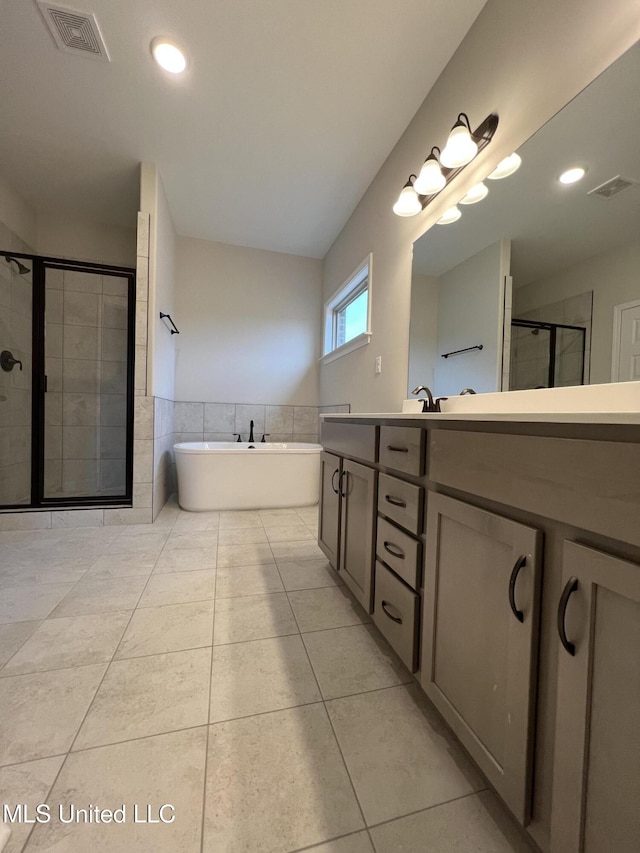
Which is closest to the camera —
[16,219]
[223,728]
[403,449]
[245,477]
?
[223,728]

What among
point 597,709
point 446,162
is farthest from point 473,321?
point 597,709

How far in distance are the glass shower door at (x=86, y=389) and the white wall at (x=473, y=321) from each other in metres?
2.58

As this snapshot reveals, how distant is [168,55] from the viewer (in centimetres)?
175

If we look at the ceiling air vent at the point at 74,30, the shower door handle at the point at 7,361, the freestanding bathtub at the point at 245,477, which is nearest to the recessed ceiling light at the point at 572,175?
the ceiling air vent at the point at 74,30

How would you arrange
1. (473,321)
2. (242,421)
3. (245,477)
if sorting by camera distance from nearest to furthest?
1. (473,321)
2. (245,477)
3. (242,421)

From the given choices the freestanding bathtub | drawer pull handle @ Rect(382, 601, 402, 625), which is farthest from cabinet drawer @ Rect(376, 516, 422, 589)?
the freestanding bathtub

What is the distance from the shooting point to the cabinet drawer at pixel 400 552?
39.2 inches

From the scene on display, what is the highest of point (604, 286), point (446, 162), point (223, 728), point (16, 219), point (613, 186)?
point (16, 219)

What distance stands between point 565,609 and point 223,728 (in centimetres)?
92

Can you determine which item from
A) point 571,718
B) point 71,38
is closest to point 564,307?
point 571,718

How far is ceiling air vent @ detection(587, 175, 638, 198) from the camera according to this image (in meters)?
0.96

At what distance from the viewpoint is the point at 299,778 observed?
2.67 feet

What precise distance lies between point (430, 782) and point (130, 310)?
316 cm

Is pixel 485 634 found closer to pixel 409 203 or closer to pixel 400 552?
pixel 400 552
